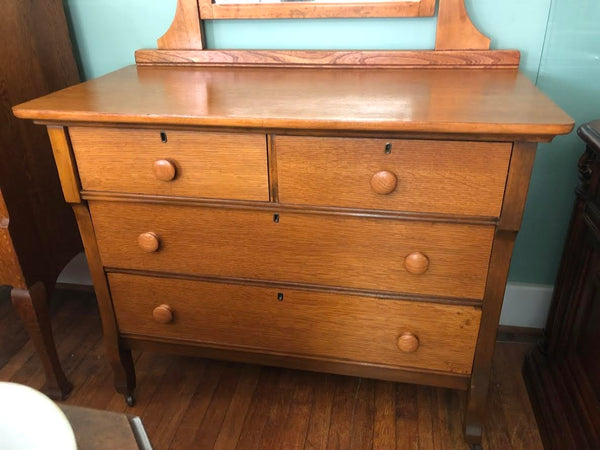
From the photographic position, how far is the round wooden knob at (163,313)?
1462 millimetres

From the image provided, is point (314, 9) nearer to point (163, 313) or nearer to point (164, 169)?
point (164, 169)

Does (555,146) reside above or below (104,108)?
below

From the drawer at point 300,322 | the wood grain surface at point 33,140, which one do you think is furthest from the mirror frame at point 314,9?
the drawer at point 300,322

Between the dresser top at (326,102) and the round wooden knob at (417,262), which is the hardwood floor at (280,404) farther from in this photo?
the dresser top at (326,102)

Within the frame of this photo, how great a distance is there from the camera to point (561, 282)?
62.1 inches

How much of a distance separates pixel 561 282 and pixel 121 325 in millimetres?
1365

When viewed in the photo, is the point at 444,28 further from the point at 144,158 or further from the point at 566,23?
the point at 144,158

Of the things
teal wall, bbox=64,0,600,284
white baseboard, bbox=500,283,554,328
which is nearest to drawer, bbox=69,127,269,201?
teal wall, bbox=64,0,600,284

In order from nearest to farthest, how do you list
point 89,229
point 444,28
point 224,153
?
point 224,153 < point 89,229 < point 444,28

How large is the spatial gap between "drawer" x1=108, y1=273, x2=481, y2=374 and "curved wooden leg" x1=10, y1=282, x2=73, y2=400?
0.25 metres

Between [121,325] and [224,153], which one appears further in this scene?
[121,325]

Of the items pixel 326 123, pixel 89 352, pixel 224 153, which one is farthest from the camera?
pixel 89 352

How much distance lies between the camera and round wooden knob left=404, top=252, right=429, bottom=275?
3.98ft

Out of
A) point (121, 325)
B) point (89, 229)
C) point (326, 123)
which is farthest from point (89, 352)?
point (326, 123)
